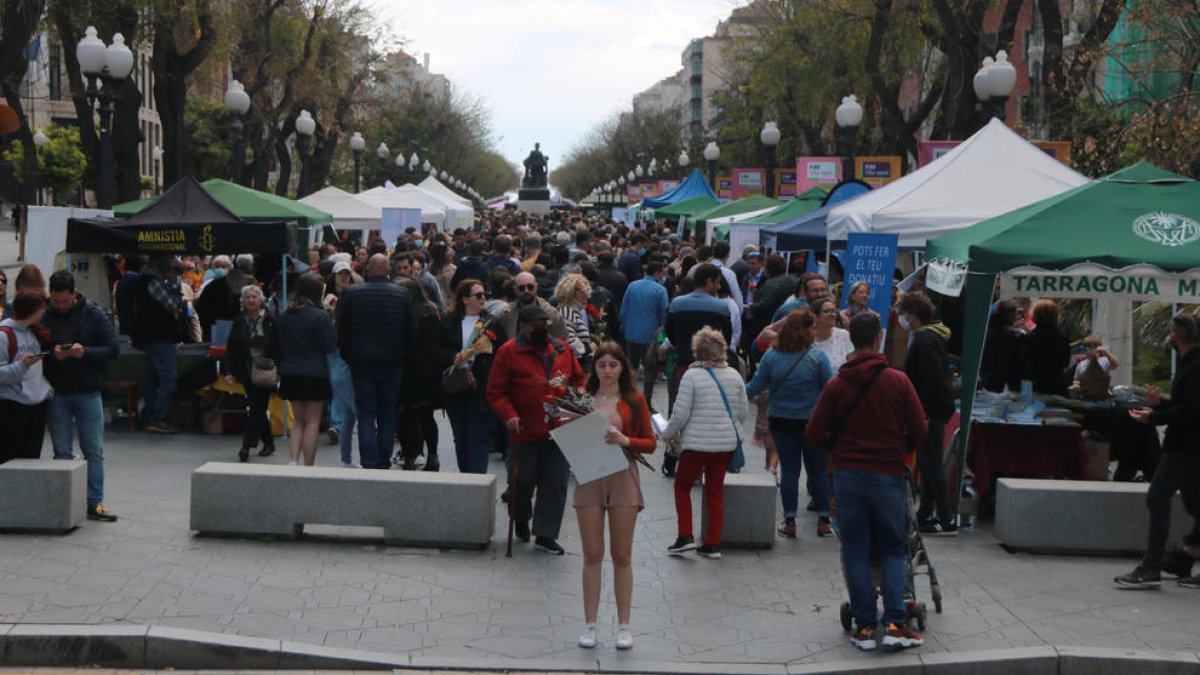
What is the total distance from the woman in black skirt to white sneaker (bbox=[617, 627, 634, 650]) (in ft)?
15.7

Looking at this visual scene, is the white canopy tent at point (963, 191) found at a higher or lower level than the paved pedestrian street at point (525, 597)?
higher

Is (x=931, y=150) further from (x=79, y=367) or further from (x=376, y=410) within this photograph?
(x=79, y=367)

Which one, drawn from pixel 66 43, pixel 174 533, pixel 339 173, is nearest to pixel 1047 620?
pixel 174 533

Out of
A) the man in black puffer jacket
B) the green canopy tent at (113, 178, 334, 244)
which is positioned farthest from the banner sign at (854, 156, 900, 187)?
the man in black puffer jacket

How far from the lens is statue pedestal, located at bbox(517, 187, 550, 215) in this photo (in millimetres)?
85938

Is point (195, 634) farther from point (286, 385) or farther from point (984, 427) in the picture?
point (984, 427)

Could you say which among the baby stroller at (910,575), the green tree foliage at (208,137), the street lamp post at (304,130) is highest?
the green tree foliage at (208,137)

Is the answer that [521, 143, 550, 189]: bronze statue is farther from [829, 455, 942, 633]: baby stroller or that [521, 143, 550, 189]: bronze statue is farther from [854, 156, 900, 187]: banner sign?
[829, 455, 942, 633]: baby stroller

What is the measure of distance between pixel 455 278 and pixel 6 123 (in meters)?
6.86

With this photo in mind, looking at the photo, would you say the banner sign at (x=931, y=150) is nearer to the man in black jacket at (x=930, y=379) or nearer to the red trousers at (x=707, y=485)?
the man in black jacket at (x=930, y=379)

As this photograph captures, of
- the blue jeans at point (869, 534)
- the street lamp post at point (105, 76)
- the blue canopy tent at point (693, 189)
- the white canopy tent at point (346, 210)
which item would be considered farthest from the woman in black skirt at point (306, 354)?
the blue canopy tent at point (693, 189)

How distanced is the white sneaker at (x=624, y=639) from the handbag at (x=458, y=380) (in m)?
3.88

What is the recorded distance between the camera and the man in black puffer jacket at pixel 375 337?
11453 mm

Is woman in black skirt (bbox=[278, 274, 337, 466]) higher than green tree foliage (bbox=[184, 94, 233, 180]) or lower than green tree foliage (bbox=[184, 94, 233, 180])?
lower
